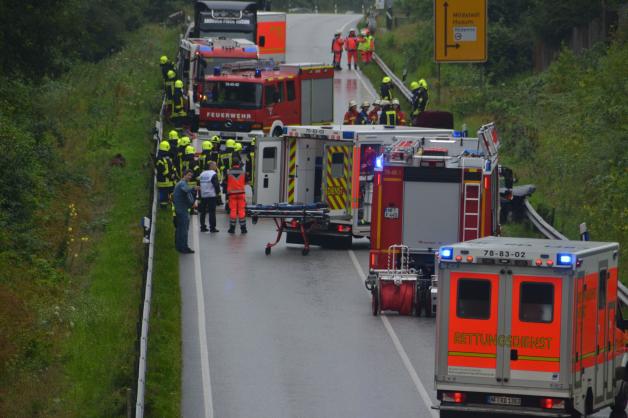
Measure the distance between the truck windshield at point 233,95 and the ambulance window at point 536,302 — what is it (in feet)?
77.7

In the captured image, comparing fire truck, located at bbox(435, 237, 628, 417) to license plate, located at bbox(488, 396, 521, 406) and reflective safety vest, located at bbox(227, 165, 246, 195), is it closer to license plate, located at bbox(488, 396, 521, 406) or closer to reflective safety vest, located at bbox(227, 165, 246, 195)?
license plate, located at bbox(488, 396, 521, 406)

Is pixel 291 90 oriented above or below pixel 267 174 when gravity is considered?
above

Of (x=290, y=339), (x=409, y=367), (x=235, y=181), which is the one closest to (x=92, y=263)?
(x=235, y=181)

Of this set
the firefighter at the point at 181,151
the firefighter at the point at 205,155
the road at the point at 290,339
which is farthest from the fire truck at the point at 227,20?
the road at the point at 290,339

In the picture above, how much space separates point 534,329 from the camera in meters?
16.5

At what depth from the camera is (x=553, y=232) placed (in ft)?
93.1

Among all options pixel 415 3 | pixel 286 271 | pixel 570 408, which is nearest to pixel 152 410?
pixel 570 408

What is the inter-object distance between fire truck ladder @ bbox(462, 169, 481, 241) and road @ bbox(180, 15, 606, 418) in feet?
5.77

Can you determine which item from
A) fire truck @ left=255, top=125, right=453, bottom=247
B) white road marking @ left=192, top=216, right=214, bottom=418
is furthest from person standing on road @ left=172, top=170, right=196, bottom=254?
fire truck @ left=255, top=125, right=453, bottom=247

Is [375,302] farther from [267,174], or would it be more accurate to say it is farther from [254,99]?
[254,99]

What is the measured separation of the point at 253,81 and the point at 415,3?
37996mm

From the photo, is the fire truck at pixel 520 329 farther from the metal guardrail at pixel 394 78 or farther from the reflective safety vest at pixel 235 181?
the metal guardrail at pixel 394 78

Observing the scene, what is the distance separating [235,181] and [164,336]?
8.92 metres

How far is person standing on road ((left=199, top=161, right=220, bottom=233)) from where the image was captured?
30.4 metres
